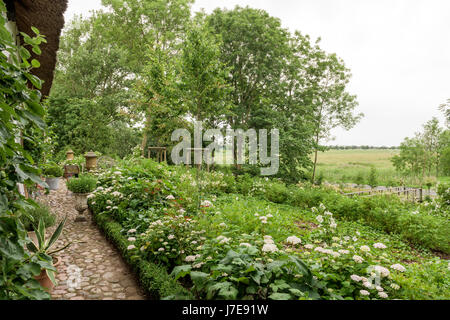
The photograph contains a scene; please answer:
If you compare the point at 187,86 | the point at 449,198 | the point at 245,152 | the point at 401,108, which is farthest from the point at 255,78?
the point at 449,198

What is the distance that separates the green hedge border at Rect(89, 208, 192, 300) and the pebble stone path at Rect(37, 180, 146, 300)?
14cm

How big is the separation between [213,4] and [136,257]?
17.0 m

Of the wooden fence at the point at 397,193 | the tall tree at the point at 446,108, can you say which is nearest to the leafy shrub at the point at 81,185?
the wooden fence at the point at 397,193

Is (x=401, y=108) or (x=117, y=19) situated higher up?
(x=117, y=19)

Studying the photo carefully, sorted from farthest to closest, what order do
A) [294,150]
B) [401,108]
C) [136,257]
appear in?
[294,150]
[401,108]
[136,257]

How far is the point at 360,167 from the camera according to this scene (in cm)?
2169

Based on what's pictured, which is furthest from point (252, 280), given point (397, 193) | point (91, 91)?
point (91, 91)

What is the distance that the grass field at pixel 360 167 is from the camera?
63.0 feet

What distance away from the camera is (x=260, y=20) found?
14.8 m

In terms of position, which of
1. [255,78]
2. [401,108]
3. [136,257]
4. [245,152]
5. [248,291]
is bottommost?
[136,257]

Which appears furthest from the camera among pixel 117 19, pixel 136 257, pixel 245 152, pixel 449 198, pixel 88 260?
pixel 117 19

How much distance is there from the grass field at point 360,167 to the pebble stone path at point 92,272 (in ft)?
53.7
